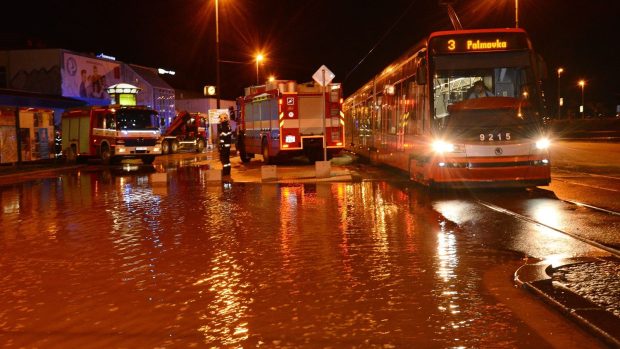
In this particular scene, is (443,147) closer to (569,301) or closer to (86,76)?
(569,301)

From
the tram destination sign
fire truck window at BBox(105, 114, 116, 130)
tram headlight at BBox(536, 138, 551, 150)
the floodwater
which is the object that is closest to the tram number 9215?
tram headlight at BBox(536, 138, 551, 150)

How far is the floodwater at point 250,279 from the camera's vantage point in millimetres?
5309

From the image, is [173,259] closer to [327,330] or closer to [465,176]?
[327,330]

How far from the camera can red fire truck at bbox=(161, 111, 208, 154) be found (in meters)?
46.5

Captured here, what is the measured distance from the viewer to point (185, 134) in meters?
48.9

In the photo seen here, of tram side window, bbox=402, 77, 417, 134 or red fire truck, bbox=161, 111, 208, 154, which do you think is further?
red fire truck, bbox=161, 111, 208, 154

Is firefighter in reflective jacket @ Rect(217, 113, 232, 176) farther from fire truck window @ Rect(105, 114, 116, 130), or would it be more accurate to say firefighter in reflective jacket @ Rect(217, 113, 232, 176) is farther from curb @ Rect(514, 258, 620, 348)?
curb @ Rect(514, 258, 620, 348)

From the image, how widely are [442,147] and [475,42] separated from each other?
8.27ft

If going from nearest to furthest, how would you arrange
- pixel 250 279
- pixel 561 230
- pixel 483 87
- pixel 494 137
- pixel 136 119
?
1. pixel 250 279
2. pixel 561 230
3. pixel 494 137
4. pixel 483 87
5. pixel 136 119

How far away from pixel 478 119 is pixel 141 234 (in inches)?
301

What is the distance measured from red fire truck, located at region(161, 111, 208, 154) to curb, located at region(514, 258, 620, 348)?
3987cm

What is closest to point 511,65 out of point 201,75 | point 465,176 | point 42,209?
point 465,176

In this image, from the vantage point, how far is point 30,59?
45.4 metres

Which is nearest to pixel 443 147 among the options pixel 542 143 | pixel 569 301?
pixel 542 143
